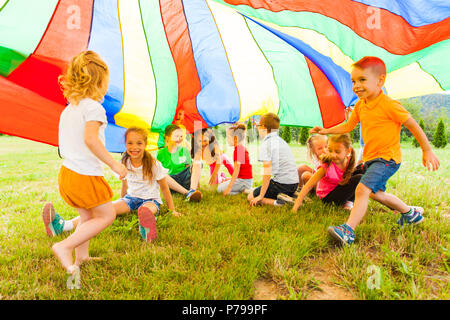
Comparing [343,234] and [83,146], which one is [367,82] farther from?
[83,146]

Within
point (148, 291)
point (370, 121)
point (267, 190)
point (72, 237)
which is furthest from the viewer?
point (267, 190)

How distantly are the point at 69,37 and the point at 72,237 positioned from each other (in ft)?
6.68

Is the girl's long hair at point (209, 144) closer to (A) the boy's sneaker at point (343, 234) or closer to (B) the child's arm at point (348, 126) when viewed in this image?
(B) the child's arm at point (348, 126)

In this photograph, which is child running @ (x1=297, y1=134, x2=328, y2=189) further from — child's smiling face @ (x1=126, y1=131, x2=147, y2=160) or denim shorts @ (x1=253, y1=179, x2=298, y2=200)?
child's smiling face @ (x1=126, y1=131, x2=147, y2=160)

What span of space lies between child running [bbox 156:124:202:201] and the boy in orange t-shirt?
79.8 inches

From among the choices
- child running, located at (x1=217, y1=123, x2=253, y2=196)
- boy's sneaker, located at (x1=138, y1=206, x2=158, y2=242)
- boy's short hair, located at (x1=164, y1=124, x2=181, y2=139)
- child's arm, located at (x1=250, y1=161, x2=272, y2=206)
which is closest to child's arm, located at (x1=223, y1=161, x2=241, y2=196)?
child running, located at (x1=217, y1=123, x2=253, y2=196)

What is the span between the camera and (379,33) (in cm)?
219

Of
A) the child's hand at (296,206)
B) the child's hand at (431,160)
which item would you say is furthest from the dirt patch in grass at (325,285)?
the child's hand at (431,160)

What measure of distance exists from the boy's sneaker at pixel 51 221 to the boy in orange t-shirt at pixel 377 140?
208 centimetres

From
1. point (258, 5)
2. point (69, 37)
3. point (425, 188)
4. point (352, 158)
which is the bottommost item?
point (425, 188)

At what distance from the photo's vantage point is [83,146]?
1.56 meters
